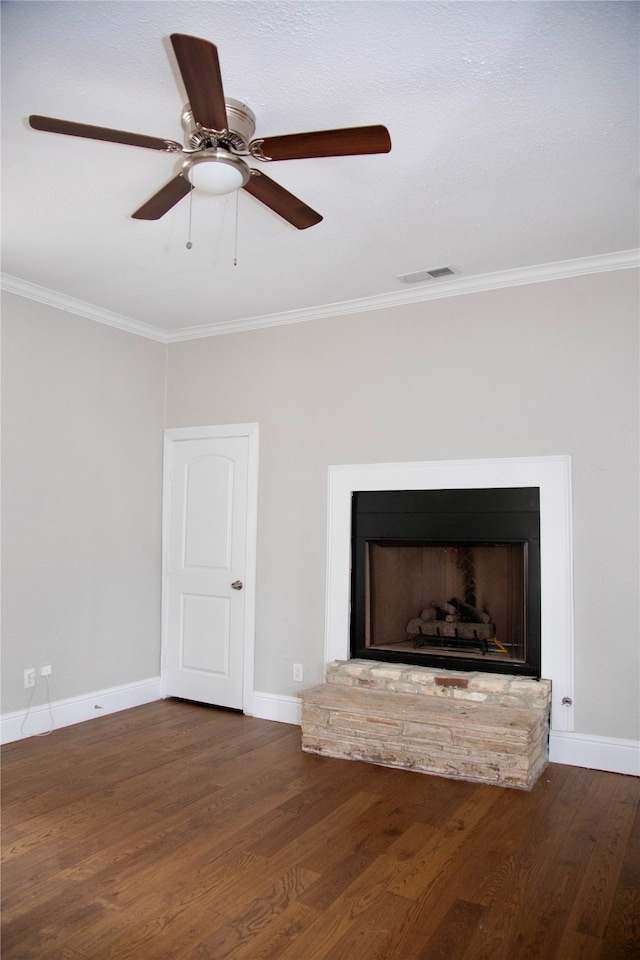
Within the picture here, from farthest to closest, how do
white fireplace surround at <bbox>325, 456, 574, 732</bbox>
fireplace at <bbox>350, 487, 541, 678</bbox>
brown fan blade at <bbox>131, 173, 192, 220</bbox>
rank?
1. fireplace at <bbox>350, 487, 541, 678</bbox>
2. white fireplace surround at <bbox>325, 456, 574, 732</bbox>
3. brown fan blade at <bbox>131, 173, 192, 220</bbox>

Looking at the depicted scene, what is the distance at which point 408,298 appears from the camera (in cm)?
452

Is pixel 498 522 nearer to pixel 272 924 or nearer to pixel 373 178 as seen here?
pixel 373 178

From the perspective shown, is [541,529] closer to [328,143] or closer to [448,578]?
[448,578]

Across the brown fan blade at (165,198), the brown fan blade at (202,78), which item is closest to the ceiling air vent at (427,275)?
the brown fan blade at (165,198)

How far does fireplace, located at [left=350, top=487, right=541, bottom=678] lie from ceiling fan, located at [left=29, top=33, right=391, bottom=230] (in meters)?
2.25

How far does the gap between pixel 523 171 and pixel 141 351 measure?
3235mm

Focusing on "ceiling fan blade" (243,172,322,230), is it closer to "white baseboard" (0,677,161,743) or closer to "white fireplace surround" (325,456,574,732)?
"white fireplace surround" (325,456,574,732)

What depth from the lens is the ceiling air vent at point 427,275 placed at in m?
4.15

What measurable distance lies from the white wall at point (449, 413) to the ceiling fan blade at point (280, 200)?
5.75 ft

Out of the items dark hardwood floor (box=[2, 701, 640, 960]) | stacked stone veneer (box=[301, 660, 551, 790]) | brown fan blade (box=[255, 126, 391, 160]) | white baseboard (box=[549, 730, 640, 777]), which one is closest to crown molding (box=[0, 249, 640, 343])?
brown fan blade (box=[255, 126, 391, 160])

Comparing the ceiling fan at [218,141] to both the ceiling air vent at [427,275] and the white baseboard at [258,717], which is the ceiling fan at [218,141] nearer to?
the ceiling air vent at [427,275]

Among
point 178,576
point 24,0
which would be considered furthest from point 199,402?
point 24,0

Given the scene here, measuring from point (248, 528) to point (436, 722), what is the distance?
1971mm

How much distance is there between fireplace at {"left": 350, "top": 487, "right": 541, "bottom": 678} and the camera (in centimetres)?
412
